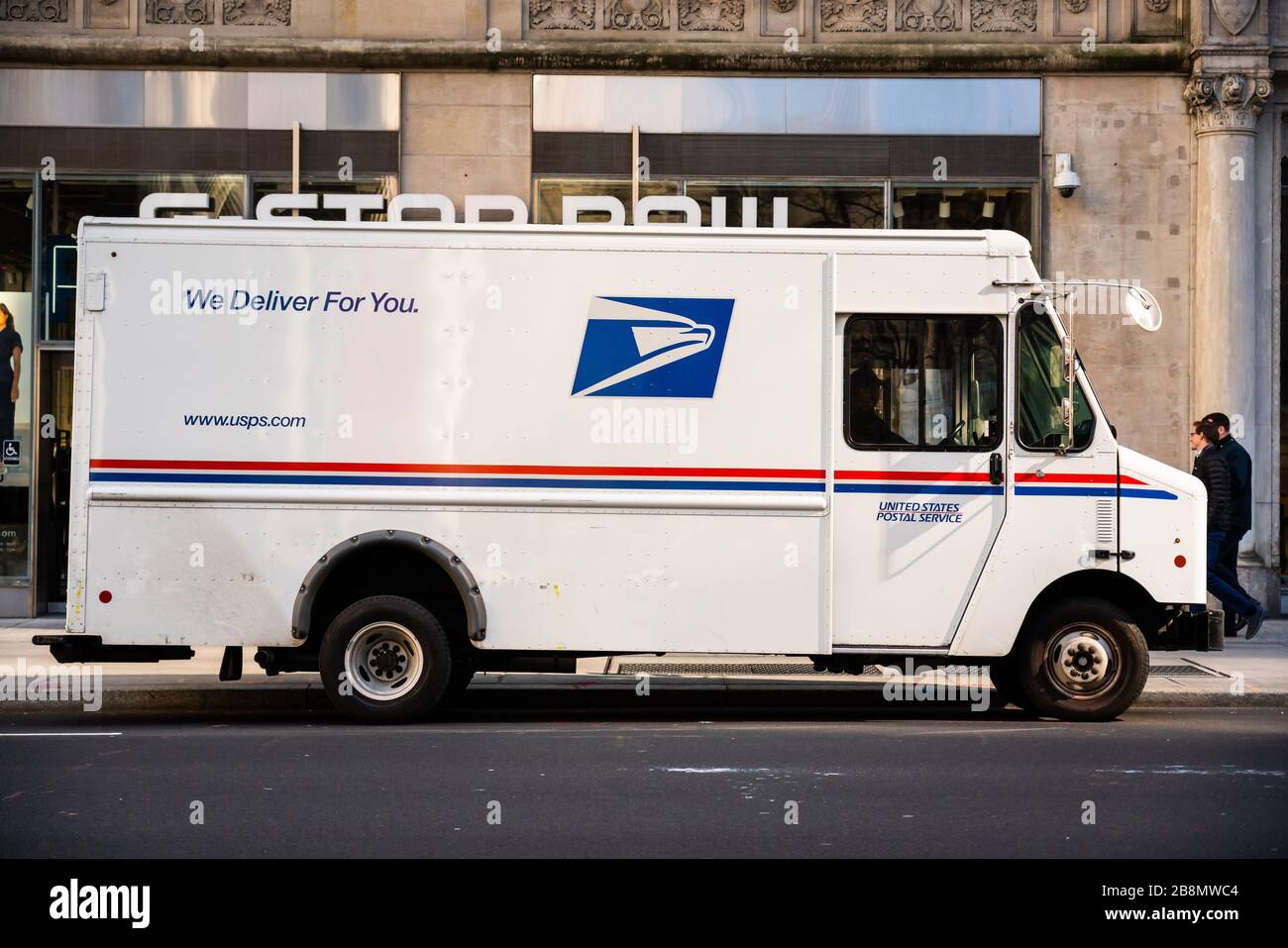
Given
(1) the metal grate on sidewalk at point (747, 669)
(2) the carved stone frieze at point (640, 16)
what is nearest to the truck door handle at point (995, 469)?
(1) the metal grate on sidewalk at point (747, 669)

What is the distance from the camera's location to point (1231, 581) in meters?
13.2

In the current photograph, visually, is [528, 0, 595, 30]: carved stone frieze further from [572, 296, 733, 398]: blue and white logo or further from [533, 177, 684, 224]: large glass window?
[572, 296, 733, 398]: blue and white logo

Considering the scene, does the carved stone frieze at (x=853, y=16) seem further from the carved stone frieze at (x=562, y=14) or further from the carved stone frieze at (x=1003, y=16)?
the carved stone frieze at (x=562, y=14)

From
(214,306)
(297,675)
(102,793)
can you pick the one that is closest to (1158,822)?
(102,793)

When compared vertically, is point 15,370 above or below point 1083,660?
above

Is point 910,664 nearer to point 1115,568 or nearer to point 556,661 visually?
point 1115,568

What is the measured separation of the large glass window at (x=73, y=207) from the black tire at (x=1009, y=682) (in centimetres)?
965

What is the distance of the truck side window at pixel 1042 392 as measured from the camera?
9.58 meters

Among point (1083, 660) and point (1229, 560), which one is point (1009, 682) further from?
point (1229, 560)

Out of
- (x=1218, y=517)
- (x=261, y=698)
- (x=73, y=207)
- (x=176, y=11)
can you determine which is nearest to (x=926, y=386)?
(x=1218, y=517)

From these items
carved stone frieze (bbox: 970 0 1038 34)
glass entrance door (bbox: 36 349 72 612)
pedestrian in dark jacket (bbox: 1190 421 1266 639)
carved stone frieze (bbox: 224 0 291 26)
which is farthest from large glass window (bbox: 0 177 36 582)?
pedestrian in dark jacket (bbox: 1190 421 1266 639)

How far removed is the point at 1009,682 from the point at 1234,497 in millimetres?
4406

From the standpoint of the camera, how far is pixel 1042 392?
963 centimetres
